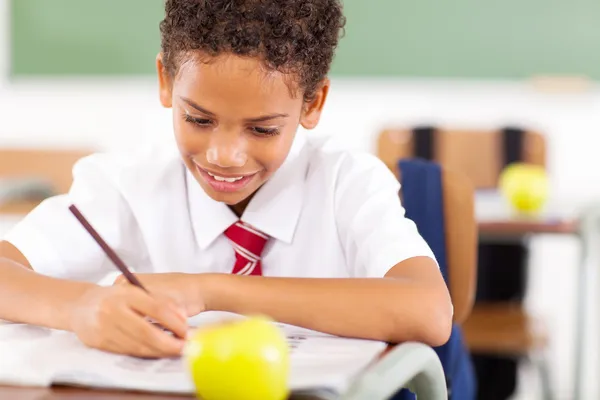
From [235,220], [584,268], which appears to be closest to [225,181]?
[235,220]

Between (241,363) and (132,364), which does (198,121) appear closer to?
(132,364)

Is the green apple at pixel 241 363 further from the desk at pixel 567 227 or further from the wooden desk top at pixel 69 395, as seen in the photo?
the desk at pixel 567 227

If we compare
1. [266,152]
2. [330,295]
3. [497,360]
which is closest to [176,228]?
[266,152]

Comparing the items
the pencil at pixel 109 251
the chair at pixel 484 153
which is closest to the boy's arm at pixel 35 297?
the pencil at pixel 109 251

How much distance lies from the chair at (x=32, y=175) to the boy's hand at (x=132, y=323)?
2.08 metres

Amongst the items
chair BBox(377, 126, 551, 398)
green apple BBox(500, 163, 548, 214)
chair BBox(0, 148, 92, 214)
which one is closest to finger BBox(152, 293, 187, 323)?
green apple BBox(500, 163, 548, 214)

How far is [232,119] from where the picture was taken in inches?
46.6

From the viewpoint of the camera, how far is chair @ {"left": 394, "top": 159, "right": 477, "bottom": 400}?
1.61m

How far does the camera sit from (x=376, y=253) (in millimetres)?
1266

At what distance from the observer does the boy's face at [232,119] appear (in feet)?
3.89

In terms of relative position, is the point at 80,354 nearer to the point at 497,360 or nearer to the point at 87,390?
the point at 87,390

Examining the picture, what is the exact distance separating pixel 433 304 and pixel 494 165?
2344mm

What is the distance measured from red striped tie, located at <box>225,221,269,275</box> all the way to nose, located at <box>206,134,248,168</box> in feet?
0.71

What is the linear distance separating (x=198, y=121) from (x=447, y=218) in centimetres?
57
